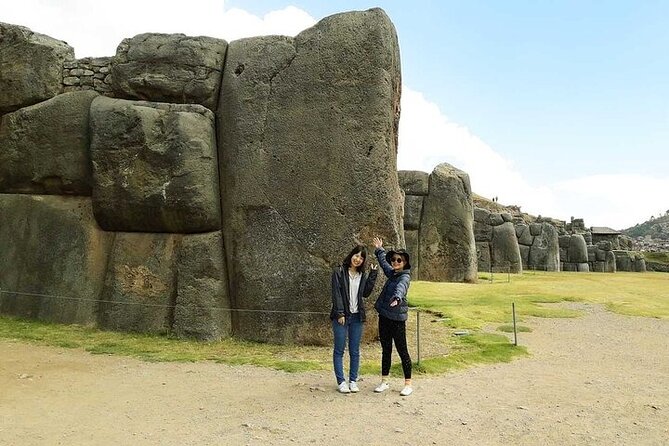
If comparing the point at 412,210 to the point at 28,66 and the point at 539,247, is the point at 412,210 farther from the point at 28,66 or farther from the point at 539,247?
the point at 539,247

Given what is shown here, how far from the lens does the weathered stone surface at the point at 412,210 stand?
2167cm

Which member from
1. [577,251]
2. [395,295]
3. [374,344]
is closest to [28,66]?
[374,344]

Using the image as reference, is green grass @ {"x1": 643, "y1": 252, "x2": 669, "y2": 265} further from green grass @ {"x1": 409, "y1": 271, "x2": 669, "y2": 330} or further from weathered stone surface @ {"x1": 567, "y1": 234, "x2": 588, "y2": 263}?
green grass @ {"x1": 409, "y1": 271, "x2": 669, "y2": 330}

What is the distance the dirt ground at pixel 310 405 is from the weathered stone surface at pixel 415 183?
13.9 metres

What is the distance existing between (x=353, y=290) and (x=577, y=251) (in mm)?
34817

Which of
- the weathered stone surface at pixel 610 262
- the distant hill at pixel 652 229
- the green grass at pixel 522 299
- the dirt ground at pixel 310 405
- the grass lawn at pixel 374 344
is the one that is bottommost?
the dirt ground at pixel 310 405

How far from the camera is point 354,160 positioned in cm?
909

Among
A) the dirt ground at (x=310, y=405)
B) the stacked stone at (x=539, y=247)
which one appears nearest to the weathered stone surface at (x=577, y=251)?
the stacked stone at (x=539, y=247)

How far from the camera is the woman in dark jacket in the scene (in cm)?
645

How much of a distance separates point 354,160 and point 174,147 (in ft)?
11.0

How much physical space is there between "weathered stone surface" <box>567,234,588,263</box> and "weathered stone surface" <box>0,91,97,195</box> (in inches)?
1365

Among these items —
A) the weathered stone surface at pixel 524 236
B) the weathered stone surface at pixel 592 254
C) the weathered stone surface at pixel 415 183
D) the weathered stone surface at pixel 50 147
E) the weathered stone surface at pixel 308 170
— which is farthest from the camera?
the weathered stone surface at pixel 592 254

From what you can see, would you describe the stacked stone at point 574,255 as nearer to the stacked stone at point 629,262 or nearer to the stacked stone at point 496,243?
the stacked stone at point 629,262

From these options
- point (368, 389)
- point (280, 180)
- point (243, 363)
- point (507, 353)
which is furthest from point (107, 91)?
point (507, 353)
